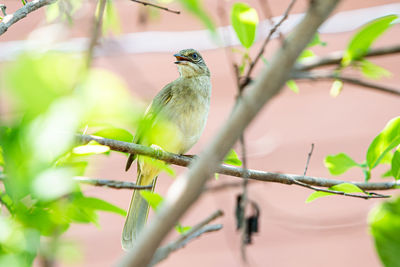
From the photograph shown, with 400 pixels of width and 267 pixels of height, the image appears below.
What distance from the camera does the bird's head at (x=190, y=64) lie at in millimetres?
3682

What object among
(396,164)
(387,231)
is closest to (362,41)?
(387,231)

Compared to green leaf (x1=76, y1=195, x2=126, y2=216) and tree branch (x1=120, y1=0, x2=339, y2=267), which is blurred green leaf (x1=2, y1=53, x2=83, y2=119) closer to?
tree branch (x1=120, y1=0, x2=339, y2=267)

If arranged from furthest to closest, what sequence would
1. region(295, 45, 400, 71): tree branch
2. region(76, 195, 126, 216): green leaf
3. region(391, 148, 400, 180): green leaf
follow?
region(391, 148, 400, 180): green leaf < region(76, 195, 126, 216): green leaf < region(295, 45, 400, 71): tree branch

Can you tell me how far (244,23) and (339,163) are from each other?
0.82 m

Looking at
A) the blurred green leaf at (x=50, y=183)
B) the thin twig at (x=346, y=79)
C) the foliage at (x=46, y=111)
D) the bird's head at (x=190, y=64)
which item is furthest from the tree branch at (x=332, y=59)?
the bird's head at (x=190, y=64)

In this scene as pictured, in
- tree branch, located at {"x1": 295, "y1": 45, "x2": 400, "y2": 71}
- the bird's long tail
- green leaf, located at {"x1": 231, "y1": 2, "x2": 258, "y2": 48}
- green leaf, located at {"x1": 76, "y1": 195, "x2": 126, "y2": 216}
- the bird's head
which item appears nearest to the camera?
tree branch, located at {"x1": 295, "y1": 45, "x2": 400, "y2": 71}

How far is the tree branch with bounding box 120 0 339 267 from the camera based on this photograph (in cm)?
65

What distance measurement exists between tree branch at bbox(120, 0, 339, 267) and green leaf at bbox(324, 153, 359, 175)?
1427 mm

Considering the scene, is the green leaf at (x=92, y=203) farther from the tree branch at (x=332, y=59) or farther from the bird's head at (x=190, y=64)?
the bird's head at (x=190, y=64)

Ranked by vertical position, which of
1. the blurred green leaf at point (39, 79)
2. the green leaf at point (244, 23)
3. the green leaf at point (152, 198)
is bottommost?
the green leaf at point (152, 198)

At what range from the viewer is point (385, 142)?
1.83 m

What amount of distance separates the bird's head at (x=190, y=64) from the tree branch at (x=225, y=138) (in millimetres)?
2993

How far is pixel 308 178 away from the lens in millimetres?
2000

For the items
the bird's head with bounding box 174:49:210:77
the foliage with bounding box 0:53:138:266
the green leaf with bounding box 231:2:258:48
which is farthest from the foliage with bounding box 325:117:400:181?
the bird's head with bounding box 174:49:210:77
